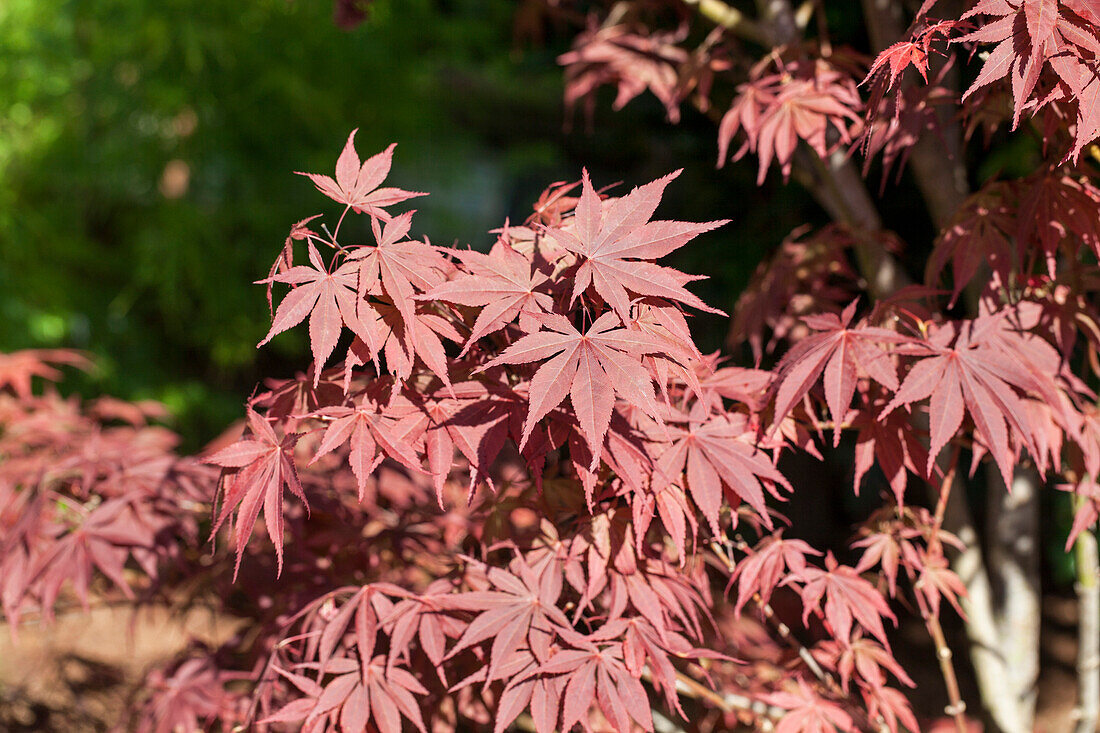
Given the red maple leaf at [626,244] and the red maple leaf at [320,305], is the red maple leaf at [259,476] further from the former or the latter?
the red maple leaf at [626,244]

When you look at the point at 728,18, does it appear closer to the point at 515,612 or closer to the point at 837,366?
the point at 837,366

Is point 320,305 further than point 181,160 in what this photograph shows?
No

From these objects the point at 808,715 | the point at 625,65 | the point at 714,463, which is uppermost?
the point at 625,65

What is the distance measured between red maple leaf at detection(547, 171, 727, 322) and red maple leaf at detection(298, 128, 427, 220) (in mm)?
197

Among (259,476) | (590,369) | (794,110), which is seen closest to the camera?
(590,369)

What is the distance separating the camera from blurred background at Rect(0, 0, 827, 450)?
3.96 meters

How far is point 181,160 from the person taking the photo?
4.35 metres

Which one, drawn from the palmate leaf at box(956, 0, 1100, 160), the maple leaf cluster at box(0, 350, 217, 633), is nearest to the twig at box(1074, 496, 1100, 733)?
the palmate leaf at box(956, 0, 1100, 160)

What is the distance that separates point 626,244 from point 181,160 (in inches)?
Result: 174

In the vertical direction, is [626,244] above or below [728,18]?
below

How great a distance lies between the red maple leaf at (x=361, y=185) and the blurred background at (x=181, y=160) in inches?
103

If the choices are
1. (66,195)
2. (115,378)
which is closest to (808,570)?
(115,378)

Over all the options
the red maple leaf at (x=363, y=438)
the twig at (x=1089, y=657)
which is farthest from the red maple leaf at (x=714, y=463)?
the twig at (x=1089, y=657)

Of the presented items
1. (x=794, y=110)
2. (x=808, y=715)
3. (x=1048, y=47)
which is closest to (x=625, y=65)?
(x=794, y=110)
